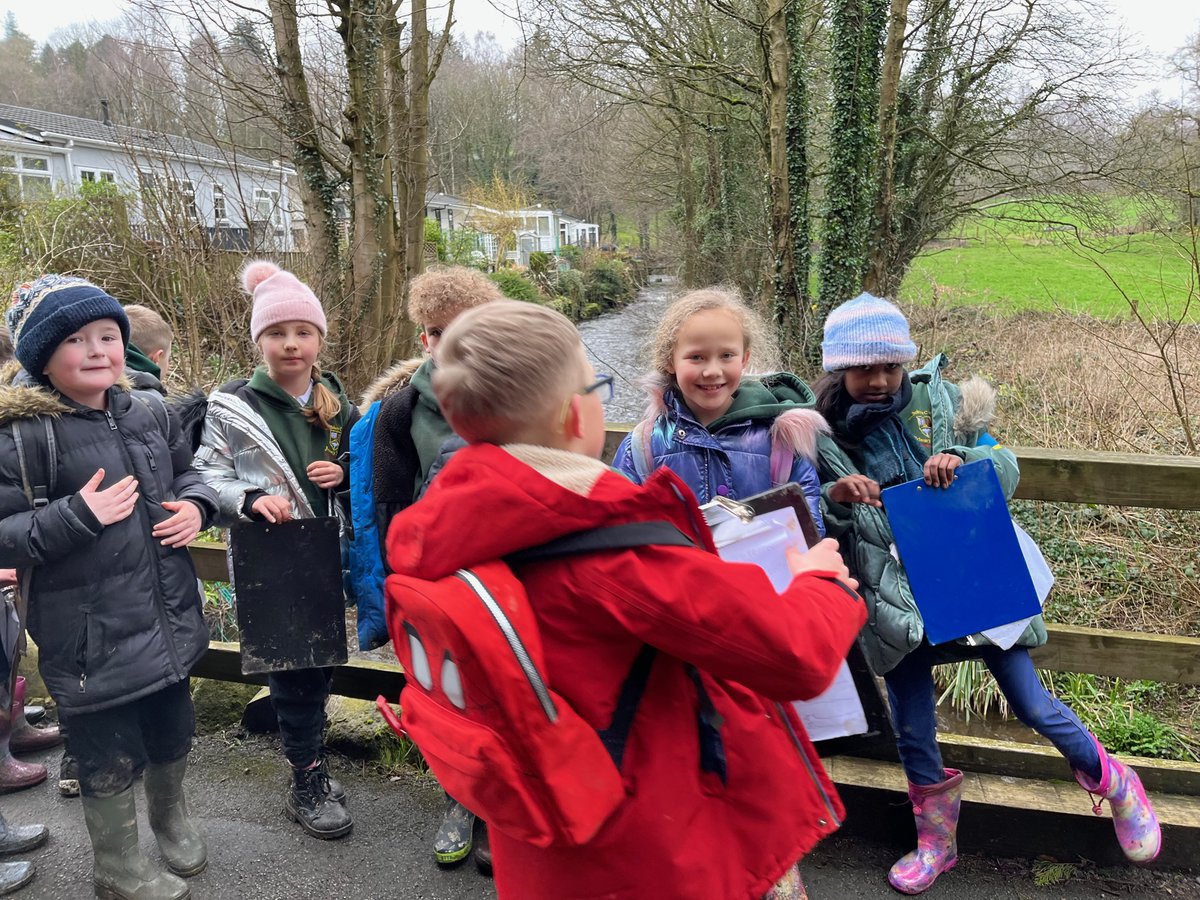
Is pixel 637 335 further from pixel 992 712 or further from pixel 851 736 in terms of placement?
pixel 851 736

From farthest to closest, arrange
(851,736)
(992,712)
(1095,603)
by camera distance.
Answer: (1095,603)
(992,712)
(851,736)

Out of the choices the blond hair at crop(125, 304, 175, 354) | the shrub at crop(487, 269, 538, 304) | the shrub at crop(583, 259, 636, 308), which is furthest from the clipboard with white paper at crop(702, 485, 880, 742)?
the shrub at crop(583, 259, 636, 308)

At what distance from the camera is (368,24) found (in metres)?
8.64

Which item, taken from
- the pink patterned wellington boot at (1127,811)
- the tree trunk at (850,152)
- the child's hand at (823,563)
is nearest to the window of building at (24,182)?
the tree trunk at (850,152)

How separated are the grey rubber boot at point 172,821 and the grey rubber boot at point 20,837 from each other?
45 cm

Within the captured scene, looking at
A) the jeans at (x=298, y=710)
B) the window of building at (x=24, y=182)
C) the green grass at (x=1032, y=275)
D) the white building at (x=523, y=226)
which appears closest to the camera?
the jeans at (x=298, y=710)

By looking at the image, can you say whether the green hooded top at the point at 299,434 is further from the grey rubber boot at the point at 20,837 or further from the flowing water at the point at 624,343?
the flowing water at the point at 624,343

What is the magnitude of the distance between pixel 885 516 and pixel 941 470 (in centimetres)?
22

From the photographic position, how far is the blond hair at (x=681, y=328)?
2.40 metres

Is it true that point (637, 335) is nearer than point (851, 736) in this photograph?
No

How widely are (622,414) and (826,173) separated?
501 cm

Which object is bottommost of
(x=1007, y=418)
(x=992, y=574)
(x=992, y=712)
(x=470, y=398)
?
(x=992, y=712)

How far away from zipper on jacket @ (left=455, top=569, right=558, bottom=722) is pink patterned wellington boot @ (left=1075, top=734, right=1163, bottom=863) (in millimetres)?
1884

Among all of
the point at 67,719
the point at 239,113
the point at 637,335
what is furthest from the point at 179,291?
the point at 637,335
